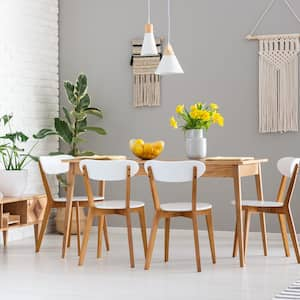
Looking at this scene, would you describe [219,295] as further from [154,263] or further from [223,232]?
[223,232]

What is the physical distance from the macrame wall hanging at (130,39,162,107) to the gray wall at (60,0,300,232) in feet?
0.27

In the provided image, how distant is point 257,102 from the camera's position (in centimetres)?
738

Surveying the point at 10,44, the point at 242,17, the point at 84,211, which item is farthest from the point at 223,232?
the point at 10,44

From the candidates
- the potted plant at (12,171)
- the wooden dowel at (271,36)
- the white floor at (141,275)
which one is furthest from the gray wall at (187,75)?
the potted plant at (12,171)

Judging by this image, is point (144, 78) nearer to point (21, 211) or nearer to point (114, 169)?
point (21, 211)

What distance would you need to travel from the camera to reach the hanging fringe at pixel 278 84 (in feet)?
Result: 23.6

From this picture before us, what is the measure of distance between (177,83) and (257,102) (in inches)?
32.6

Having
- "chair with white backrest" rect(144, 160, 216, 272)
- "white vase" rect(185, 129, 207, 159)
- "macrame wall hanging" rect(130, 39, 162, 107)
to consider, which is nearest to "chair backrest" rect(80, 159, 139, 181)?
"chair with white backrest" rect(144, 160, 216, 272)

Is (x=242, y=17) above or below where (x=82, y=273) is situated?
above

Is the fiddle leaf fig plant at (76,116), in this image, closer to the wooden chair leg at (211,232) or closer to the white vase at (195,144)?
the white vase at (195,144)

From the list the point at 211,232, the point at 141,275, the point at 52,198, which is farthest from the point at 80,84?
the point at 141,275

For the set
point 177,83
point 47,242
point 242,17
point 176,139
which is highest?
point 242,17

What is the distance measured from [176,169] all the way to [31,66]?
2.67 meters

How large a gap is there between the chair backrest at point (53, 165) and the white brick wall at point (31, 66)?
2.72ft
